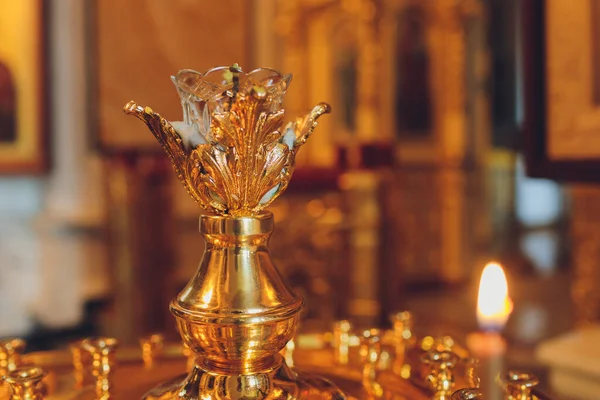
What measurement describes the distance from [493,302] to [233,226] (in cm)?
32

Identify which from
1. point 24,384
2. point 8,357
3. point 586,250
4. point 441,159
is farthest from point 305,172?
point 441,159

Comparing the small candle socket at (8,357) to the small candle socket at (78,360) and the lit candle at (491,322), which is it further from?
the lit candle at (491,322)

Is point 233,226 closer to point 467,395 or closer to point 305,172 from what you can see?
point 467,395

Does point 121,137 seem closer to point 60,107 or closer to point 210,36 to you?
point 60,107

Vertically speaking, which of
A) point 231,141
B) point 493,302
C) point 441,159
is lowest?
point 493,302

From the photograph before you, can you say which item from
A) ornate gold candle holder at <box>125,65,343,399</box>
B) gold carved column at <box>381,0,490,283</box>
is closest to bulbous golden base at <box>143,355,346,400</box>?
ornate gold candle holder at <box>125,65,343,399</box>

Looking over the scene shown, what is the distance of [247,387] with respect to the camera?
0.42 metres

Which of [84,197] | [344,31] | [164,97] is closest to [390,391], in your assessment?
[84,197]

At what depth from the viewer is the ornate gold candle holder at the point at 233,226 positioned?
0.41 m

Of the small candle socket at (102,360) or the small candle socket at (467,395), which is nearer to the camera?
the small candle socket at (467,395)

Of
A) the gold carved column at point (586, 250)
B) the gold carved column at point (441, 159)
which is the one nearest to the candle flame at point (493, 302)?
the gold carved column at point (586, 250)

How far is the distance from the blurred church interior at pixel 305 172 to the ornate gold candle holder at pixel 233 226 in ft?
1.85

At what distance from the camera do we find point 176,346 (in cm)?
70

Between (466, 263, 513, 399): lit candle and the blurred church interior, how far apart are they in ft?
0.97
